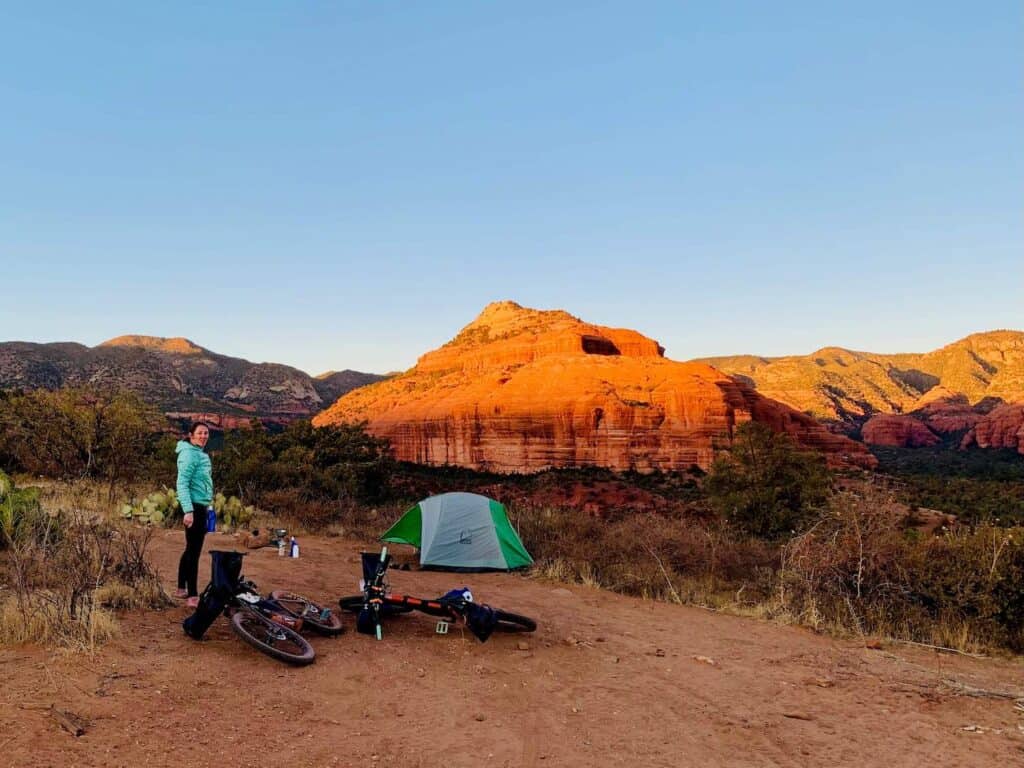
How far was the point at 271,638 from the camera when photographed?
5.92 meters

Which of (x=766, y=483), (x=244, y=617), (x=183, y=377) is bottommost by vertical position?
(x=766, y=483)

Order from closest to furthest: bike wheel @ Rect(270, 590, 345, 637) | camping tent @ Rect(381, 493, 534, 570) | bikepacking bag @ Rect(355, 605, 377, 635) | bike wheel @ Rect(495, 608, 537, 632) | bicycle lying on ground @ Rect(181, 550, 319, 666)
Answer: bicycle lying on ground @ Rect(181, 550, 319, 666) < bike wheel @ Rect(270, 590, 345, 637) < bikepacking bag @ Rect(355, 605, 377, 635) < bike wheel @ Rect(495, 608, 537, 632) < camping tent @ Rect(381, 493, 534, 570)

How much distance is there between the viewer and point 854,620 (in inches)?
328

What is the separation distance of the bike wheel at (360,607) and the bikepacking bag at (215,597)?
1.74 metres

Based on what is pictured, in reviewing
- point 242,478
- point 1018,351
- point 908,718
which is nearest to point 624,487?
point 242,478

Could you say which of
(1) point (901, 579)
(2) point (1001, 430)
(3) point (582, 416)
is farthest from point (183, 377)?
(2) point (1001, 430)

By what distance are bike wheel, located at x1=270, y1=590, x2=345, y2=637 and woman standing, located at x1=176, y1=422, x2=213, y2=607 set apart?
96 cm

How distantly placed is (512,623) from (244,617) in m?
3.01

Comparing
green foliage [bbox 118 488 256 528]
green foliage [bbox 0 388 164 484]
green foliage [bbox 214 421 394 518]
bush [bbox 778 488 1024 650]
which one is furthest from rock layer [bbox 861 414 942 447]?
green foliage [bbox 0 388 164 484]

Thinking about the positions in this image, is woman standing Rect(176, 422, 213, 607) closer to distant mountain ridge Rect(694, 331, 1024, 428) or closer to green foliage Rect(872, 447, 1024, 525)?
green foliage Rect(872, 447, 1024, 525)

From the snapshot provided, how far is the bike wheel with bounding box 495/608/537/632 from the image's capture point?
285 inches

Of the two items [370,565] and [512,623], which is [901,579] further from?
[370,565]

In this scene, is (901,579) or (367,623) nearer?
(367,623)

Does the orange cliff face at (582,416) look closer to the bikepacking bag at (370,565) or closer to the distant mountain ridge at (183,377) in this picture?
the distant mountain ridge at (183,377)
